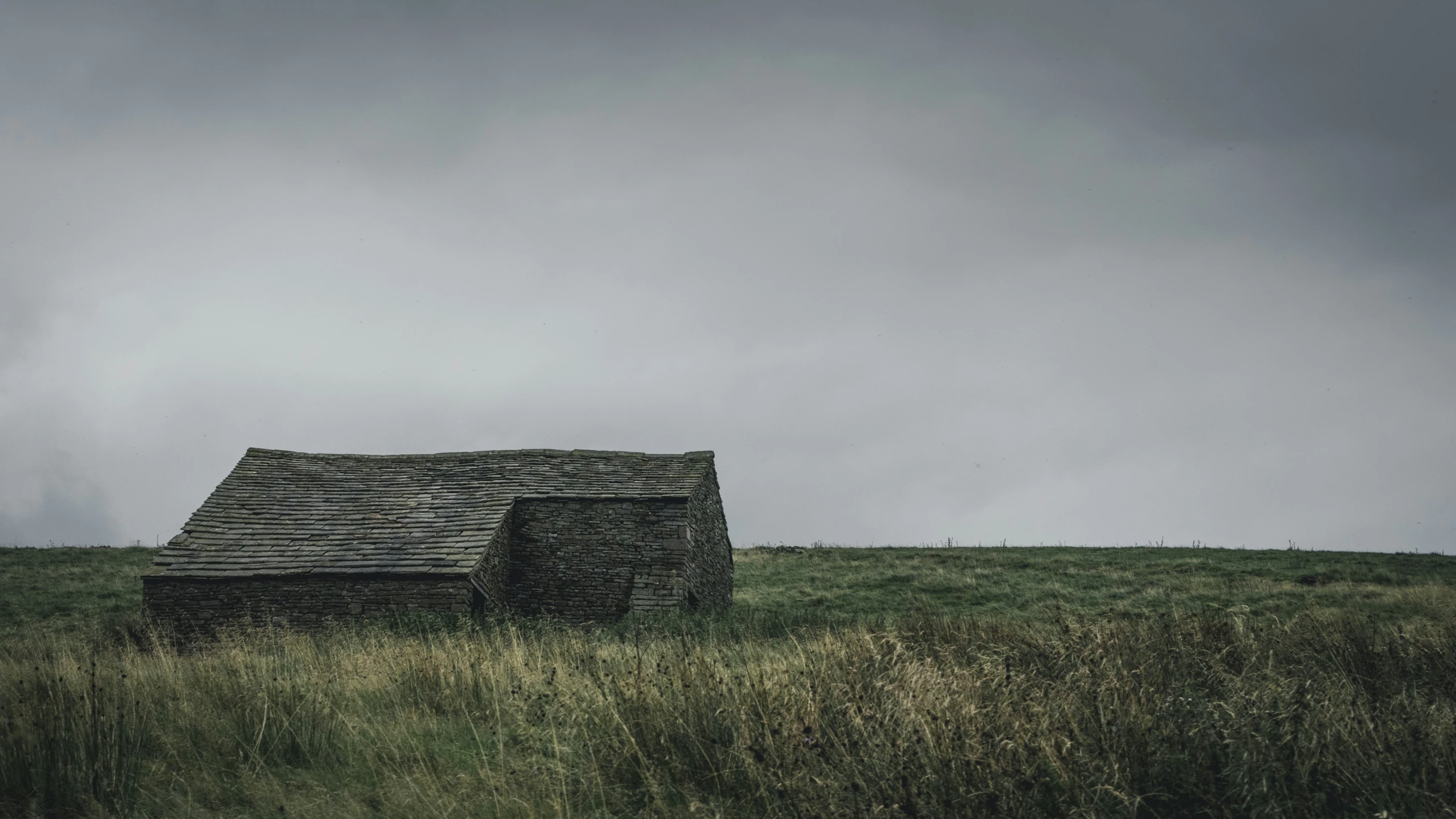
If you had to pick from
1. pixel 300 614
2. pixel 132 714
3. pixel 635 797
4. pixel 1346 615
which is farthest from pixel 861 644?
pixel 300 614

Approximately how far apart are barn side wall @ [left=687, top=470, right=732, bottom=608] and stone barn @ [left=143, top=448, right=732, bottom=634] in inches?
3.0

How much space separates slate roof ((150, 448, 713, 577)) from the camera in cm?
1966

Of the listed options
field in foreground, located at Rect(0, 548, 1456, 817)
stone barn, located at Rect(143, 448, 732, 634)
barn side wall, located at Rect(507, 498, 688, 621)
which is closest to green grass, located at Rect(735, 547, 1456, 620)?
barn side wall, located at Rect(507, 498, 688, 621)

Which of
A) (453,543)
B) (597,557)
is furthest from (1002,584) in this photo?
(453,543)

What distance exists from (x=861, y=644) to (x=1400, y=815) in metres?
3.86

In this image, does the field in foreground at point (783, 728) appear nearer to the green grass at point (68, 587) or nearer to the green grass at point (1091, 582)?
the green grass at point (1091, 582)

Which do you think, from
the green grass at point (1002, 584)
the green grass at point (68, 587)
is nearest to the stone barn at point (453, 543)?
the green grass at point (1002, 584)

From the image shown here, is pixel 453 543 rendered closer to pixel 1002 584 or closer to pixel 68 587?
pixel 68 587

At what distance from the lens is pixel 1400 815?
3.87 meters

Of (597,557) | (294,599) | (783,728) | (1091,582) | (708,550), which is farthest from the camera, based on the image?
(1091,582)

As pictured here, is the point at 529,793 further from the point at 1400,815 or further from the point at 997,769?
the point at 1400,815

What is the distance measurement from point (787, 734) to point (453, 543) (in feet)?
55.0

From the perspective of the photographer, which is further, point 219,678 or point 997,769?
point 219,678

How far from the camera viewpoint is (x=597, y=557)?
20797mm
